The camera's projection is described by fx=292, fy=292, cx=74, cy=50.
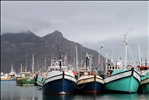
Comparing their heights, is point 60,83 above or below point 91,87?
above

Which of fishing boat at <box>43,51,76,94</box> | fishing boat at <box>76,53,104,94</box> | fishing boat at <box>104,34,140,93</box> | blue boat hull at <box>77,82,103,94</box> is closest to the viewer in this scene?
fishing boat at <box>43,51,76,94</box>

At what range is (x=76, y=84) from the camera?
55.4m

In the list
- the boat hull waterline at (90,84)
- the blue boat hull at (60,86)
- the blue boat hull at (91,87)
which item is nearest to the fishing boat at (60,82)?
the blue boat hull at (60,86)

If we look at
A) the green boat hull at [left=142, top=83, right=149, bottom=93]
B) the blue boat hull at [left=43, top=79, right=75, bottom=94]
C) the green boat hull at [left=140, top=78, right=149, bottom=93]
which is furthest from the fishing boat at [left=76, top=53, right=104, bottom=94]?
the green boat hull at [left=142, top=83, right=149, bottom=93]

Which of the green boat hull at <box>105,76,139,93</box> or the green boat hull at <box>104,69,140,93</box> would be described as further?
A: the green boat hull at <box>105,76,139,93</box>

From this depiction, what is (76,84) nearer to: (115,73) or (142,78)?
(115,73)

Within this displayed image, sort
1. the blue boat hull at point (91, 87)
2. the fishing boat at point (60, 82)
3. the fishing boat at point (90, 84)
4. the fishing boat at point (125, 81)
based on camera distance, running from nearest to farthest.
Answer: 1. the fishing boat at point (60, 82)
2. the fishing boat at point (125, 81)
3. the fishing boat at point (90, 84)
4. the blue boat hull at point (91, 87)

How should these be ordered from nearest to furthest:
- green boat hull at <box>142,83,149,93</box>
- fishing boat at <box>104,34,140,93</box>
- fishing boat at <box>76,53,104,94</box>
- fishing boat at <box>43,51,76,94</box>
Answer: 1. fishing boat at <box>43,51,76,94</box>
2. fishing boat at <box>104,34,140,93</box>
3. fishing boat at <box>76,53,104,94</box>
4. green boat hull at <box>142,83,149,93</box>

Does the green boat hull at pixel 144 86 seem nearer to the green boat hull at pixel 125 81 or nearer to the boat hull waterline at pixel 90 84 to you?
the green boat hull at pixel 125 81

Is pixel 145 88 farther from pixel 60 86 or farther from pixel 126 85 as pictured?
pixel 60 86

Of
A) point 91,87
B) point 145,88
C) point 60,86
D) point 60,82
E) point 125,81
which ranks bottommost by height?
point 145,88

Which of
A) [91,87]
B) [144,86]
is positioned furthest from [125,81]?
[91,87]

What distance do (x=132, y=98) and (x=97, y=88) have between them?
1018 cm

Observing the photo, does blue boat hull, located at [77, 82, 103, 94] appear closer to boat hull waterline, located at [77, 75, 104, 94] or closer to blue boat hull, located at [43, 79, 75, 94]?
boat hull waterline, located at [77, 75, 104, 94]
